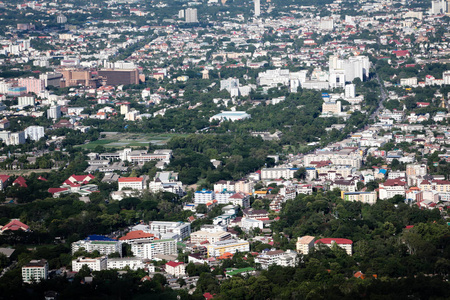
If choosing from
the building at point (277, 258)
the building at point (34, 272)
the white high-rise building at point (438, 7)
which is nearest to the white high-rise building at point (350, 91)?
the building at point (277, 258)

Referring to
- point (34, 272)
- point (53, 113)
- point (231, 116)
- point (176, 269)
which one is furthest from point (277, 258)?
point (53, 113)

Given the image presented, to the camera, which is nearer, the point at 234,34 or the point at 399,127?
the point at 399,127

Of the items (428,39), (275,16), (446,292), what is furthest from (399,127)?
(275,16)

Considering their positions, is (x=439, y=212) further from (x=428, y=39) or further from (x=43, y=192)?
(x=428, y=39)

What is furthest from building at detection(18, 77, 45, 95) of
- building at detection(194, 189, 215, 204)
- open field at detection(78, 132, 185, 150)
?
building at detection(194, 189, 215, 204)

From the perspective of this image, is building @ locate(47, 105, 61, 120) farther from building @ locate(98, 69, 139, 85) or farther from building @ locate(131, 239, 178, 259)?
building @ locate(131, 239, 178, 259)
